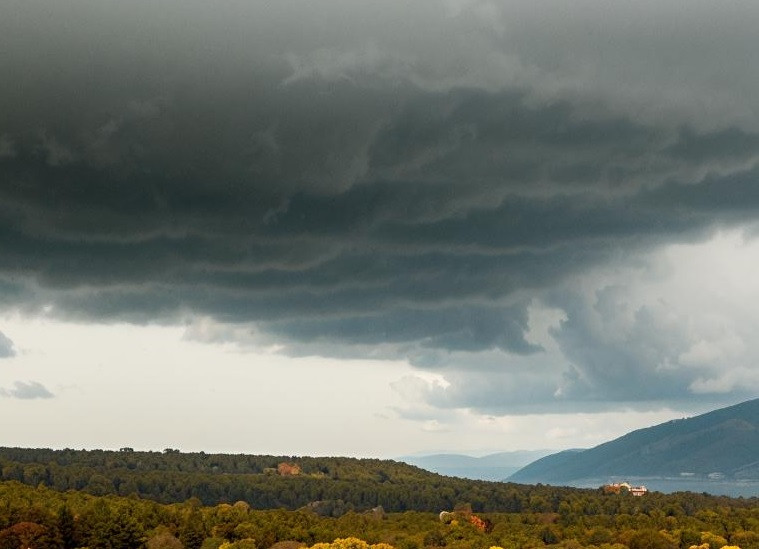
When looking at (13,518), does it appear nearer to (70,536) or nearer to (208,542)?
(70,536)

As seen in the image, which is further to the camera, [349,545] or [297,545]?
[297,545]

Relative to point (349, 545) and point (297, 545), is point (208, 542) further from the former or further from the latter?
point (349, 545)

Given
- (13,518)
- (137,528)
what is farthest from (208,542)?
(13,518)

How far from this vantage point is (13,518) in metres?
186

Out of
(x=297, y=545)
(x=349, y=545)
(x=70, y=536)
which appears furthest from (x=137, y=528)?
(x=349, y=545)

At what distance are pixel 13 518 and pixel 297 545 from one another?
50877 millimetres

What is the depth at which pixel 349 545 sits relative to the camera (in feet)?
529

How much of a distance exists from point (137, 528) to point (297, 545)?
2941 cm

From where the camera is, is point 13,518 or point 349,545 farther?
point 13,518

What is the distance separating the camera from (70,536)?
7328 inches

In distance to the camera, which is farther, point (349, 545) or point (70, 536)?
point (70, 536)

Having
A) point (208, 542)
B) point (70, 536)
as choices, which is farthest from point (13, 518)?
point (208, 542)

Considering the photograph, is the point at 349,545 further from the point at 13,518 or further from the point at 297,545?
the point at 13,518

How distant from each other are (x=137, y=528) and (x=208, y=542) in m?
13.2
